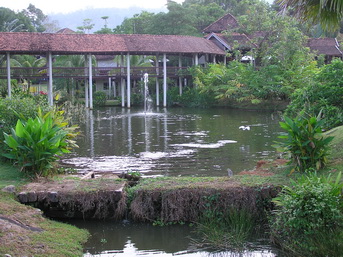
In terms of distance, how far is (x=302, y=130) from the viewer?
8711 mm

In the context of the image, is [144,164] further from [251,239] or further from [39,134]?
[251,239]

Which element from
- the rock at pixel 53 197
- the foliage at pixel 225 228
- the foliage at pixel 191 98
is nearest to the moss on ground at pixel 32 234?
the rock at pixel 53 197

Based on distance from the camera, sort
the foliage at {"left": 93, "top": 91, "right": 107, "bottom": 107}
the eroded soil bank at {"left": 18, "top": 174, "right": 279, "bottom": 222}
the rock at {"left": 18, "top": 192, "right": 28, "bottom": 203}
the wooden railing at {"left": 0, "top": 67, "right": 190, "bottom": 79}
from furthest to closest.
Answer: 1. the foliage at {"left": 93, "top": 91, "right": 107, "bottom": 107}
2. the wooden railing at {"left": 0, "top": 67, "right": 190, "bottom": 79}
3. the rock at {"left": 18, "top": 192, "right": 28, "bottom": 203}
4. the eroded soil bank at {"left": 18, "top": 174, "right": 279, "bottom": 222}

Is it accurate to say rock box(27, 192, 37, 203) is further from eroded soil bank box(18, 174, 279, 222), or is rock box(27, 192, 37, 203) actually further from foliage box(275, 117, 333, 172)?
foliage box(275, 117, 333, 172)

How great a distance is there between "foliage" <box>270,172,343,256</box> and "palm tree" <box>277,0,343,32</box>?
2.67 meters

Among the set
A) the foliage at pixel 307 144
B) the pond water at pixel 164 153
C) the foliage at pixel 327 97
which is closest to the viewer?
the pond water at pixel 164 153

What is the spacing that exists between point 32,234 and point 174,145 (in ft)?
33.5

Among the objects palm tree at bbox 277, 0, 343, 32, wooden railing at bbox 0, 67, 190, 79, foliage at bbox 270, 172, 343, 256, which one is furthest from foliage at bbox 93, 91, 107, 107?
foliage at bbox 270, 172, 343, 256

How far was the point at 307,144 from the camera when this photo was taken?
28.1ft

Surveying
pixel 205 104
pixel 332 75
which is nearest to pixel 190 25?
pixel 205 104

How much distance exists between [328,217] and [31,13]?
90901 millimetres

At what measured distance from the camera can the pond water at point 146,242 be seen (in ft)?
22.1

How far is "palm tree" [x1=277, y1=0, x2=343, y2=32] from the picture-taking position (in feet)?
25.0

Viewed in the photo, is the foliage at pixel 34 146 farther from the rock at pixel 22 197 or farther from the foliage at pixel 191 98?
the foliage at pixel 191 98
